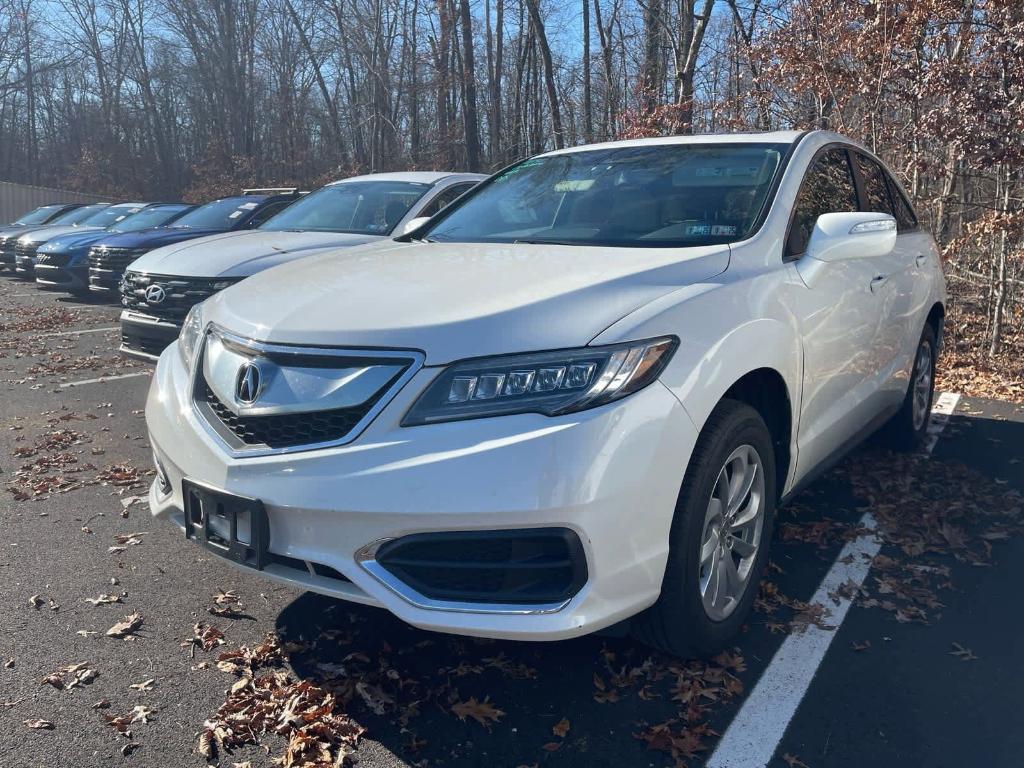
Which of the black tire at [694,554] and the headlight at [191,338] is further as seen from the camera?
the headlight at [191,338]

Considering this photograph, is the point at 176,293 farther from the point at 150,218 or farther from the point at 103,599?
the point at 150,218

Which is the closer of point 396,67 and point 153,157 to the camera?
point 396,67

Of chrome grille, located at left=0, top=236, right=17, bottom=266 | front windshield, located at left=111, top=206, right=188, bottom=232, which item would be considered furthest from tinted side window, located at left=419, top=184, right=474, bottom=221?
chrome grille, located at left=0, top=236, right=17, bottom=266

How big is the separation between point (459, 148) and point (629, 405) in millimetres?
26589

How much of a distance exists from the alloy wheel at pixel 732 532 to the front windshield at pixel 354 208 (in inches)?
200

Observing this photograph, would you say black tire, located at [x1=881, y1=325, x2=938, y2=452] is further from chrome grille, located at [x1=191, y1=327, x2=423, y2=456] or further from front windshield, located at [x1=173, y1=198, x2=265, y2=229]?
front windshield, located at [x1=173, y1=198, x2=265, y2=229]

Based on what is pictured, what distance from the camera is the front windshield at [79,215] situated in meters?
18.0

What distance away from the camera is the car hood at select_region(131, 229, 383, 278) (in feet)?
21.8

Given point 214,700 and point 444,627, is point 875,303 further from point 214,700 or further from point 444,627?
point 214,700

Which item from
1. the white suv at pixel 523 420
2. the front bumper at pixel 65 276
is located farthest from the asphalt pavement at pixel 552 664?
the front bumper at pixel 65 276

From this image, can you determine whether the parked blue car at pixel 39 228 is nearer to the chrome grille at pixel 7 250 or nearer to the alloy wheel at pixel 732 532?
the chrome grille at pixel 7 250

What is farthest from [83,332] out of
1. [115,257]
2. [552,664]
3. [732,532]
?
[732,532]

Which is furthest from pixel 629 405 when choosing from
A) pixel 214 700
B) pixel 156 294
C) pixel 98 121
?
pixel 98 121

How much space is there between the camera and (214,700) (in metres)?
2.82
